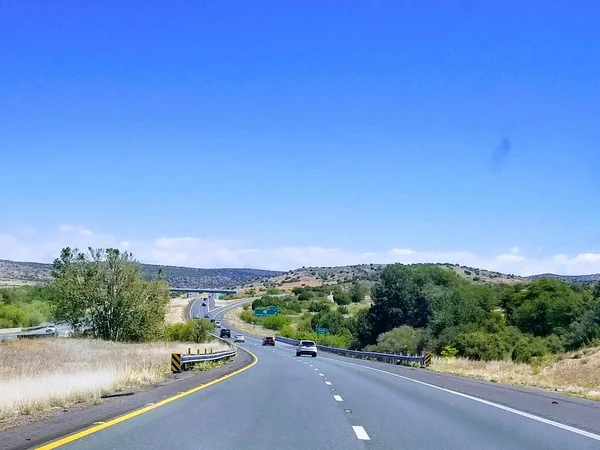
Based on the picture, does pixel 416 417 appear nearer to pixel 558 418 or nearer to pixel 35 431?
pixel 558 418

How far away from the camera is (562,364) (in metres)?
44.5

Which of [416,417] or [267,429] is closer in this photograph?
[267,429]

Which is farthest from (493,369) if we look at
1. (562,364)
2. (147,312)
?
(147,312)

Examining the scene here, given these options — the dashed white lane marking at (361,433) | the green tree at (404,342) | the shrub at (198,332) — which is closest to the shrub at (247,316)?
the shrub at (198,332)

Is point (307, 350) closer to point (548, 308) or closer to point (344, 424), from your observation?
point (548, 308)

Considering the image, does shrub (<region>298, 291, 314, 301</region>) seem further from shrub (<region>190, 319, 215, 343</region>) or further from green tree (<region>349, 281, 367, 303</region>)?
shrub (<region>190, 319, 215, 343</region>)

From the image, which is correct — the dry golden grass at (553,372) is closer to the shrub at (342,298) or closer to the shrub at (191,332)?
the shrub at (191,332)

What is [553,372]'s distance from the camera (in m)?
40.1

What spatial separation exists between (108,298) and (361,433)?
53.1 m

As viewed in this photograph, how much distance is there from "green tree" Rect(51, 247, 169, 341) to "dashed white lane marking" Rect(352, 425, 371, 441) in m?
51.3

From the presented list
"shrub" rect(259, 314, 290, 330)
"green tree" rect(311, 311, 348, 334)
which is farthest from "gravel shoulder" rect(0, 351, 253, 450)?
"shrub" rect(259, 314, 290, 330)

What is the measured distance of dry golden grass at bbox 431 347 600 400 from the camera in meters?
29.7

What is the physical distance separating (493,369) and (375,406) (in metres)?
27.1

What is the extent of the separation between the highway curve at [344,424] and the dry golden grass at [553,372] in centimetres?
779
